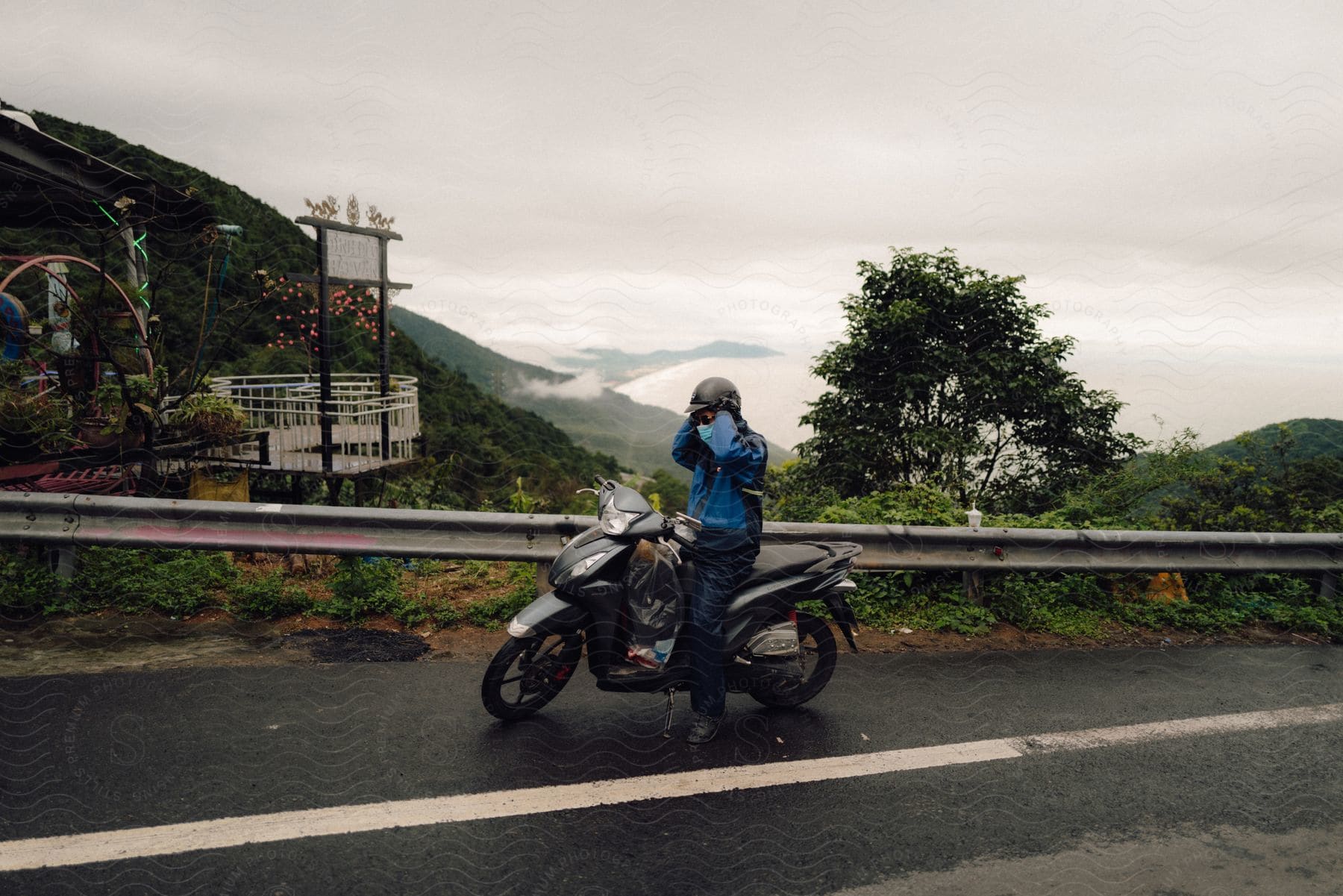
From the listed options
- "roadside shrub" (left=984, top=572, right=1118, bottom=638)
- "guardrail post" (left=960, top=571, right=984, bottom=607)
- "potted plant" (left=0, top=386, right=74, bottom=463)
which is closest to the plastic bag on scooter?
"guardrail post" (left=960, top=571, right=984, bottom=607)

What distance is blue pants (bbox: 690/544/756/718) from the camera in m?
3.55

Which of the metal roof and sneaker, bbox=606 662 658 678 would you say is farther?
the metal roof

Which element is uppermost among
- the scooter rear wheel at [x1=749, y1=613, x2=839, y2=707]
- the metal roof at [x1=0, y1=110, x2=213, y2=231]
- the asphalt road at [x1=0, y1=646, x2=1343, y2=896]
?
the metal roof at [x1=0, y1=110, x2=213, y2=231]

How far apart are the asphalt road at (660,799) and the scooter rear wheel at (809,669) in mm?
94

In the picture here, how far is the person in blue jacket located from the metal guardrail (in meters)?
1.19

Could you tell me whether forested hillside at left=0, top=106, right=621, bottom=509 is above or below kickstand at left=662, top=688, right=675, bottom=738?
above

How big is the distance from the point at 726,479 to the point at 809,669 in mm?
1139

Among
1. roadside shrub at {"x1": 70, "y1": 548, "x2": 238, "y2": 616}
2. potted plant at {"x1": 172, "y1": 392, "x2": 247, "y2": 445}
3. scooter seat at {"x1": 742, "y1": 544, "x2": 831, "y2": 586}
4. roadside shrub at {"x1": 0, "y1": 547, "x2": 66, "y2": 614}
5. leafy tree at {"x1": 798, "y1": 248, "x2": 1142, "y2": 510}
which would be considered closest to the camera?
scooter seat at {"x1": 742, "y1": 544, "x2": 831, "y2": 586}

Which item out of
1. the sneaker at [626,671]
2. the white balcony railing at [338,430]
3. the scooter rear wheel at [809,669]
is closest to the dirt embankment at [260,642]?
the scooter rear wheel at [809,669]

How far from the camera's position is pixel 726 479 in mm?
3564

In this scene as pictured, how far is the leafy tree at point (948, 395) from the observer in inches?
437

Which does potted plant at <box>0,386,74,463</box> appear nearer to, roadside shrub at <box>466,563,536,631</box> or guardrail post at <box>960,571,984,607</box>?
roadside shrub at <box>466,563,536,631</box>

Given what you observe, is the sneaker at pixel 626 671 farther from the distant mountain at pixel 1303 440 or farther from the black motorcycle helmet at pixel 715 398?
the distant mountain at pixel 1303 440

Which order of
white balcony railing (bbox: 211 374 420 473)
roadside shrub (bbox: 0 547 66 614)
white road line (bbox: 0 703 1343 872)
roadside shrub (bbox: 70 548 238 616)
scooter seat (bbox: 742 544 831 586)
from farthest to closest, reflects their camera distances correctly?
white balcony railing (bbox: 211 374 420 473) → roadside shrub (bbox: 70 548 238 616) → roadside shrub (bbox: 0 547 66 614) → scooter seat (bbox: 742 544 831 586) → white road line (bbox: 0 703 1343 872)
